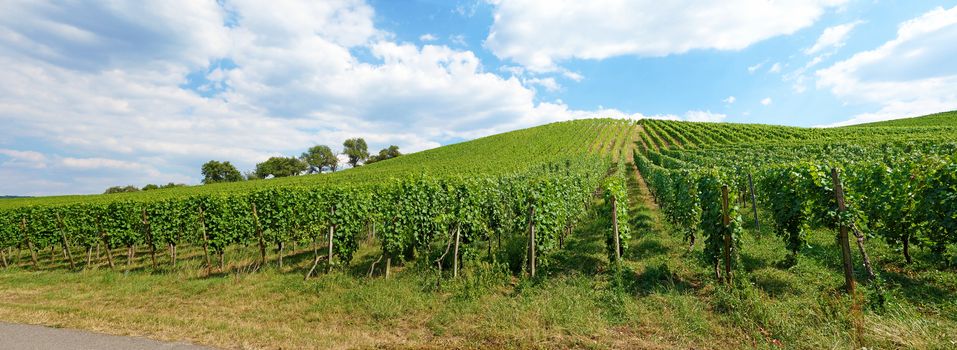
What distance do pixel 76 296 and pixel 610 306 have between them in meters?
→ 13.2

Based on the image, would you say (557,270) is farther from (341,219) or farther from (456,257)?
(341,219)

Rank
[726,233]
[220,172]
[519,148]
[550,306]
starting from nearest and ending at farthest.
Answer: [550,306] → [726,233] → [519,148] → [220,172]

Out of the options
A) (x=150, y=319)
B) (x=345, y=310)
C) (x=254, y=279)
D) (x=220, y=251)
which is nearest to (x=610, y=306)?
(x=345, y=310)

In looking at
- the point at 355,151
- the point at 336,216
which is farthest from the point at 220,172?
the point at 336,216

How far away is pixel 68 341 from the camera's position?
20.8 feet

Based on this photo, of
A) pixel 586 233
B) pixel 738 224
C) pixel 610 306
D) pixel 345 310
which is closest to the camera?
pixel 610 306

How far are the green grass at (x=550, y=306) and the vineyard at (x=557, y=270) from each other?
46mm

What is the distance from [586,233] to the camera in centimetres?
1471

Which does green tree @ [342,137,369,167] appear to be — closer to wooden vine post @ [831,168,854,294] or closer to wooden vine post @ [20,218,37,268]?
wooden vine post @ [20,218,37,268]

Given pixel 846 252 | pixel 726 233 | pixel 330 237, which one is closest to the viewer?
pixel 846 252

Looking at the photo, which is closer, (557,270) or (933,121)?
(557,270)

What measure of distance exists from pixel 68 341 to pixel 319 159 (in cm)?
9708

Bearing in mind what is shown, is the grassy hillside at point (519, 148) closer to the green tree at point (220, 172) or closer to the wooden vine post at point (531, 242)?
the green tree at point (220, 172)

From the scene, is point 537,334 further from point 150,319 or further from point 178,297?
point 178,297
